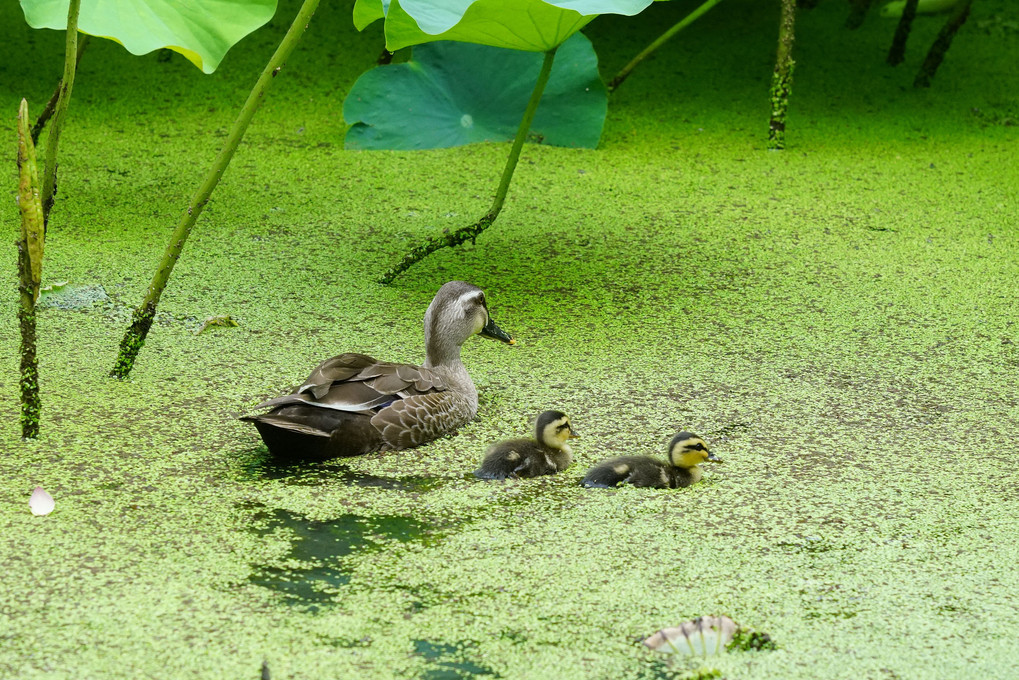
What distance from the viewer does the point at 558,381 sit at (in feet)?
8.55

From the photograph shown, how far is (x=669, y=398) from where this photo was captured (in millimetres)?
2533

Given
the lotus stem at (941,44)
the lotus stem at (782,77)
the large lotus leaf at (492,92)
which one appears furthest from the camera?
the lotus stem at (941,44)

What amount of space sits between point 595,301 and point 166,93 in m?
2.28

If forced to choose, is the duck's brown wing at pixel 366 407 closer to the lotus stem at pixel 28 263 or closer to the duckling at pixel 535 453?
the duckling at pixel 535 453

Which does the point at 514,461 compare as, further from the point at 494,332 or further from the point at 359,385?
the point at 494,332

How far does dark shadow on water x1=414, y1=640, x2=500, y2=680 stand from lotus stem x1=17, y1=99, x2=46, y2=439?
991 millimetres

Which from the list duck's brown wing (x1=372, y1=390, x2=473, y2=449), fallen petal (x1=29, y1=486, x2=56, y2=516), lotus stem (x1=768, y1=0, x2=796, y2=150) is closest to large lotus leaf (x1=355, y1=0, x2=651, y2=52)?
duck's brown wing (x1=372, y1=390, x2=473, y2=449)

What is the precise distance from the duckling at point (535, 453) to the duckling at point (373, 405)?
0.59 ft

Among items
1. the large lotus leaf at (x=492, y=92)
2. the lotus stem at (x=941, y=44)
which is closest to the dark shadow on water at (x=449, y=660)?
the large lotus leaf at (x=492, y=92)

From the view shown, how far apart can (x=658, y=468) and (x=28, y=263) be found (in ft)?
3.99

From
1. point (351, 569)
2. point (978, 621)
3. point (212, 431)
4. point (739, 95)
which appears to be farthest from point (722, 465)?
point (739, 95)

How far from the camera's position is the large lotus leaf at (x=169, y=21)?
225 centimetres

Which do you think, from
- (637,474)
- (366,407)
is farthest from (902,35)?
(366,407)

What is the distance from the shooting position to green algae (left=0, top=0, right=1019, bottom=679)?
1.67 metres
